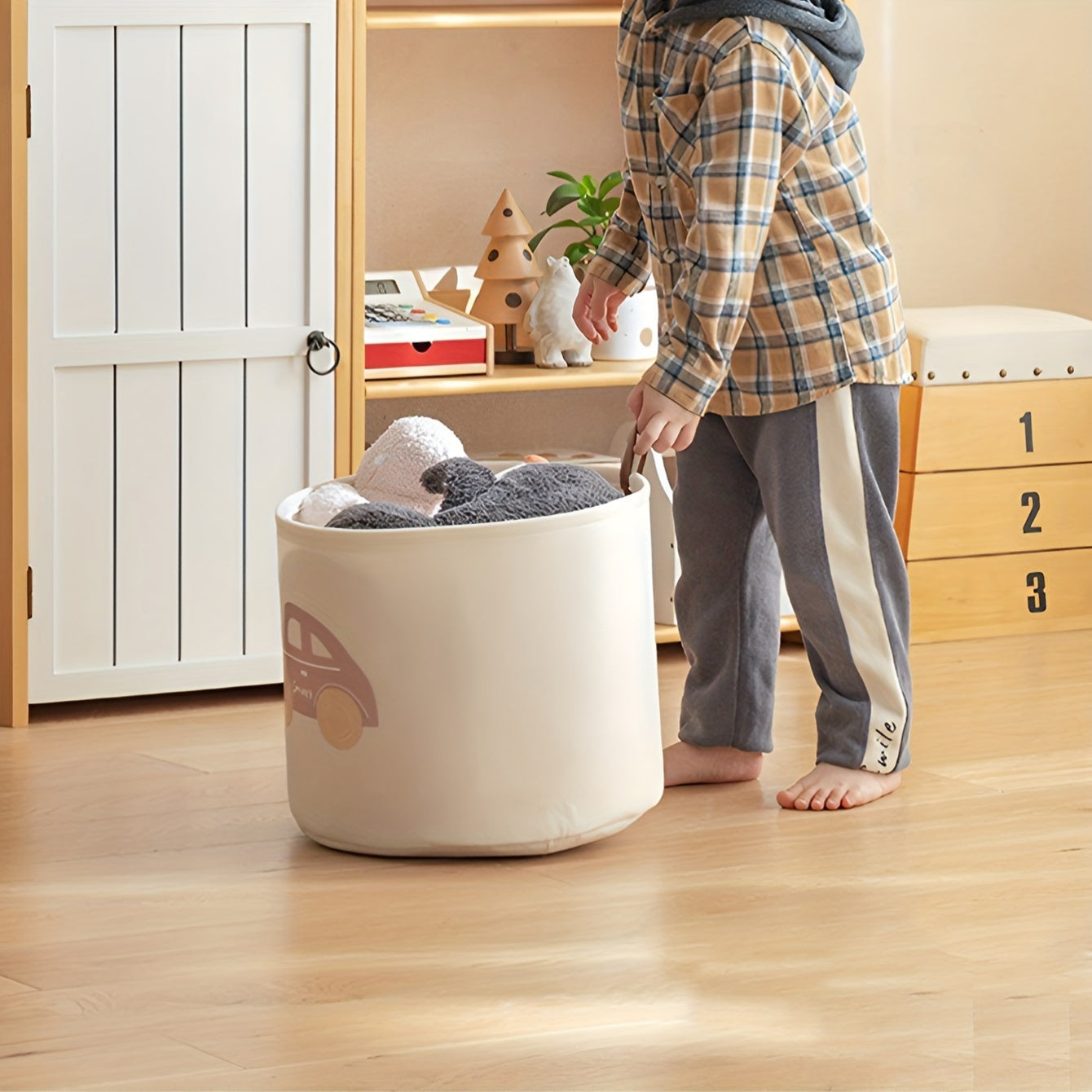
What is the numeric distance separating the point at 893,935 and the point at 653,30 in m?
0.92

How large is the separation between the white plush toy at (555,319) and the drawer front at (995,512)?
0.56 meters

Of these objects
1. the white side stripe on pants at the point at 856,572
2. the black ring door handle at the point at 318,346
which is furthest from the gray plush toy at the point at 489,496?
the black ring door handle at the point at 318,346

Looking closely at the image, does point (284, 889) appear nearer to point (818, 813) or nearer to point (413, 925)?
point (413, 925)

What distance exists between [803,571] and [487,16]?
0.95 m

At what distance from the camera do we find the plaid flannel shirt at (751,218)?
65.9 inches

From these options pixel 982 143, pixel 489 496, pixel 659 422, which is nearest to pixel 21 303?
pixel 489 496

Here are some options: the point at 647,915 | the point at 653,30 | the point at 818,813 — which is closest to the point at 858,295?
the point at 653,30

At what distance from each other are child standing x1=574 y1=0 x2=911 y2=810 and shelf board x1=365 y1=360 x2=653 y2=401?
38cm

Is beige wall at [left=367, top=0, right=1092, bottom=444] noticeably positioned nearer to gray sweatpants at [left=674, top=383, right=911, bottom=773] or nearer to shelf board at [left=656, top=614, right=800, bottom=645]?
shelf board at [left=656, top=614, right=800, bottom=645]

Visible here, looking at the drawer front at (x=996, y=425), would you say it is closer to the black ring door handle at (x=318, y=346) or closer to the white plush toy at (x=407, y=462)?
the black ring door handle at (x=318, y=346)

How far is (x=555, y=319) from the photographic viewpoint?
2.44 m

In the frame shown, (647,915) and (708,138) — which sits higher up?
(708,138)

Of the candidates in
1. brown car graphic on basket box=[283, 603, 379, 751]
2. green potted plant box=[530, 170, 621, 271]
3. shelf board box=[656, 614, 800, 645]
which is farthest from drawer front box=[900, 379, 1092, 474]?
brown car graphic on basket box=[283, 603, 379, 751]

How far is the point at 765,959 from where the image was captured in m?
1.49
